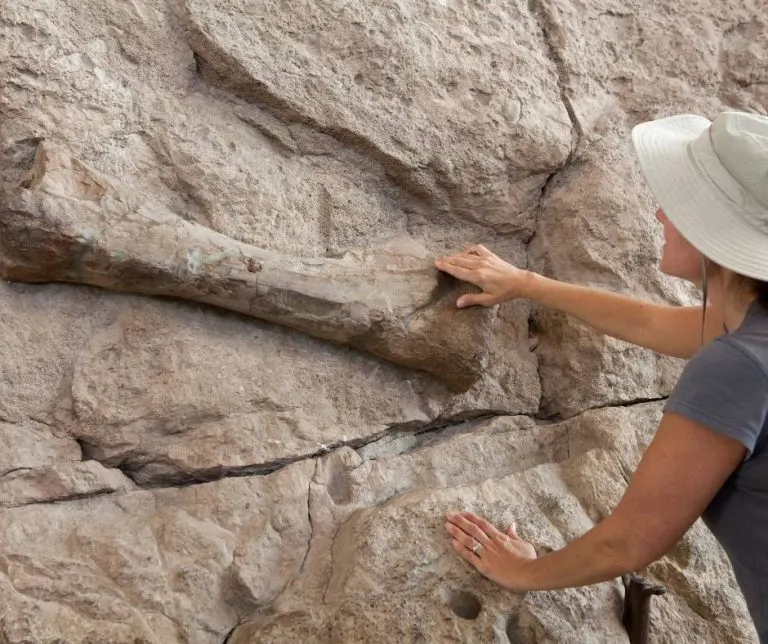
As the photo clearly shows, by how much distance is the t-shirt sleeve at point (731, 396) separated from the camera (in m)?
1.07

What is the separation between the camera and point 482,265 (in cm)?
177

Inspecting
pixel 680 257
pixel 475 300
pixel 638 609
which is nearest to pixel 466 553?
pixel 638 609

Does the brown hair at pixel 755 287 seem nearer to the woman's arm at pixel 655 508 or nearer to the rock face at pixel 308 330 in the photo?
the woman's arm at pixel 655 508

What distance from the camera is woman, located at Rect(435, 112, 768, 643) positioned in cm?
A: 109

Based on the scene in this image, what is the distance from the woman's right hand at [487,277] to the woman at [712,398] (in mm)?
434

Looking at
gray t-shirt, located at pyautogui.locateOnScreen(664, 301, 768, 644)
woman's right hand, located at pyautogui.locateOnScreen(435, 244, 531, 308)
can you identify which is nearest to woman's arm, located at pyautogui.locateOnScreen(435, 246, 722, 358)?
woman's right hand, located at pyautogui.locateOnScreen(435, 244, 531, 308)

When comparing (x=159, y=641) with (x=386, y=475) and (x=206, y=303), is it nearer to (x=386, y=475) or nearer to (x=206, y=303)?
(x=386, y=475)

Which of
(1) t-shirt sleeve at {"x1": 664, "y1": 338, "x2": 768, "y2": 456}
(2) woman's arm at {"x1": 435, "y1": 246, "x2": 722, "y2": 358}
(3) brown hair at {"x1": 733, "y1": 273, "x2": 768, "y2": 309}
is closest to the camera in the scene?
(1) t-shirt sleeve at {"x1": 664, "y1": 338, "x2": 768, "y2": 456}

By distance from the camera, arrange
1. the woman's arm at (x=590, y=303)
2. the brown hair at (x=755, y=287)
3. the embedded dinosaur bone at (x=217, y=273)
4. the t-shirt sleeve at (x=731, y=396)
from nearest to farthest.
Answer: the t-shirt sleeve at (x=731, y=396) < the brown hair at (x=755, y=287) < the embedded dinosaur bone at (x=217, y=273) < the woman's arm at (x=590, y=303)

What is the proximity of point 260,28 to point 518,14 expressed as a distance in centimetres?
71

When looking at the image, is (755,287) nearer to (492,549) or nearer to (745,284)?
(745,284)

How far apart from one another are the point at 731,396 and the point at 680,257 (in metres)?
0.27

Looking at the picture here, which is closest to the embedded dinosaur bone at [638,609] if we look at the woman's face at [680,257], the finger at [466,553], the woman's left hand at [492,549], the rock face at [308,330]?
the rock face at [308,330]

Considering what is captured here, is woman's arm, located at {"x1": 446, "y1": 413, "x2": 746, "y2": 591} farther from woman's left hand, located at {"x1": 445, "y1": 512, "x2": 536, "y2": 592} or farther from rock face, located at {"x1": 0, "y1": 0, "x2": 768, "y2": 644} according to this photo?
rock face, located at {"x1": 0, "y1": 0, "x2": 768, "y2": 644}
